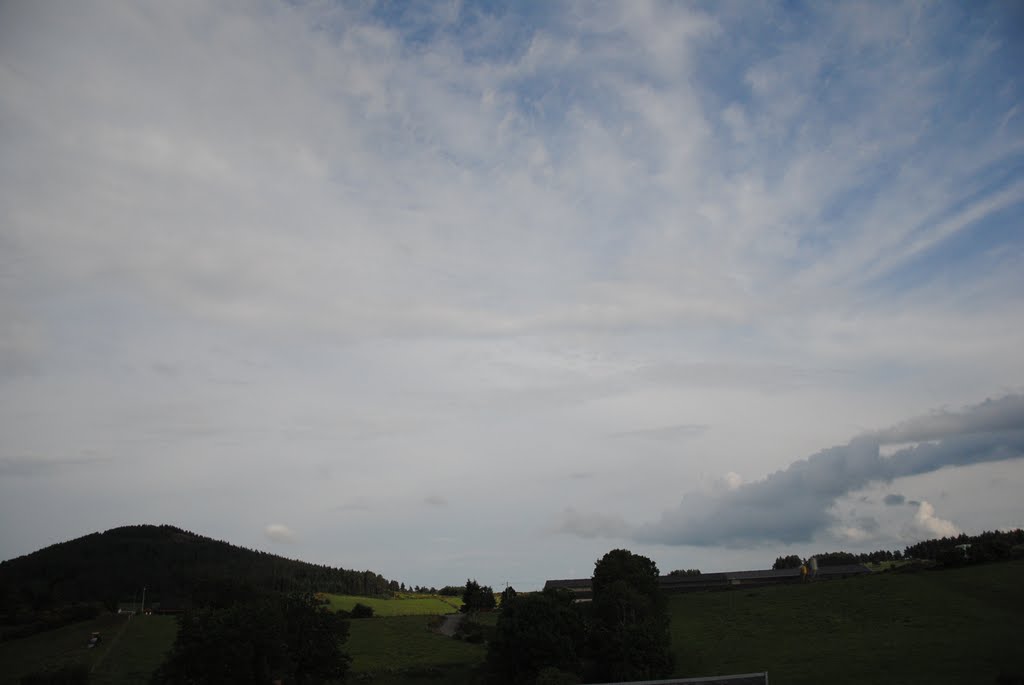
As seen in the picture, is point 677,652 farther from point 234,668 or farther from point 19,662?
point 19,662

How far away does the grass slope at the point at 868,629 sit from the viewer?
70250 mm

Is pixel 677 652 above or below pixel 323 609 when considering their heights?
below

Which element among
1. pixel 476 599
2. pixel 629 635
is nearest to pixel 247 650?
pixel 629 635

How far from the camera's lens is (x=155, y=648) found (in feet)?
371

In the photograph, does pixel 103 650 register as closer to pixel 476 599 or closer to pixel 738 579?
pixel 476 599

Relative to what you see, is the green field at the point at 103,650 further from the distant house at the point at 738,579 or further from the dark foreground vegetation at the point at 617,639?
the distant house at the point at 738,579

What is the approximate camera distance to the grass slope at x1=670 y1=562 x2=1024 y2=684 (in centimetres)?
7025

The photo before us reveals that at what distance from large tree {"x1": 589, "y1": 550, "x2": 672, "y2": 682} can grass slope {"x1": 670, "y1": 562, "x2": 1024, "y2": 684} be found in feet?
14.7

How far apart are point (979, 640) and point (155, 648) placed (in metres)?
114

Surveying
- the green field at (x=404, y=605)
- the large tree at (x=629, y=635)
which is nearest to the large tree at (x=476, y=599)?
the green field at (x=404, y=605)

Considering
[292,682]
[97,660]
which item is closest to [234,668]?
[292,682]

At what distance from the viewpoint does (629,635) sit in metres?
79.3

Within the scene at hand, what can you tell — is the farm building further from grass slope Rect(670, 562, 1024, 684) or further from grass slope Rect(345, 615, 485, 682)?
grass slope Rect(345, 615, 485, 682)

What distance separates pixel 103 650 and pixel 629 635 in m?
85.5
